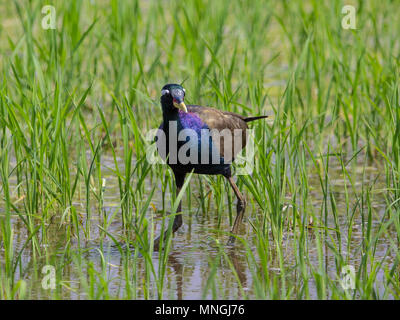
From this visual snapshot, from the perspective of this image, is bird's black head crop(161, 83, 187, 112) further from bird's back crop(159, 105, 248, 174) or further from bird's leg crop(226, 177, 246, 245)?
bird's leg crop(226, 177, 246, 245)

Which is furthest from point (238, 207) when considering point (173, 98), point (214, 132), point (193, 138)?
point (173, 98)

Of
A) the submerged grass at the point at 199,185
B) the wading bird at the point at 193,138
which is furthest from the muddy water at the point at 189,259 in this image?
the wading bird at the point at 193,138

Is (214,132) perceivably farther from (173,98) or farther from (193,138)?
(173,98)

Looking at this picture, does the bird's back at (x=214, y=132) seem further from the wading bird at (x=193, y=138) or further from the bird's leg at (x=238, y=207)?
the bird's leg at (x=238, y=207)

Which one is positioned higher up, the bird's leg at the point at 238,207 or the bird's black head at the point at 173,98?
the bird's black head at the point at 173,98

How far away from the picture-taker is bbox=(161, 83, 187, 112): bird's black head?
14.5ft

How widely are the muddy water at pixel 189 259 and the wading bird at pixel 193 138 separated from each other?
0.77ft

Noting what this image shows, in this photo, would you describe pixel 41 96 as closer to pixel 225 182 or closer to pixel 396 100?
pixel 225 182

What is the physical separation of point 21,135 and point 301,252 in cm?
173

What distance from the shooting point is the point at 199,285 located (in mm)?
4160

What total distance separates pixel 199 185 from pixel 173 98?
1300 mm

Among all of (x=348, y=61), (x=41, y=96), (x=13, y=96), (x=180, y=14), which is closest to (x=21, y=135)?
(x=41, y=96)

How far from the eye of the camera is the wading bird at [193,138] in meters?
4.49

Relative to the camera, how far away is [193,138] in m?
4.52
